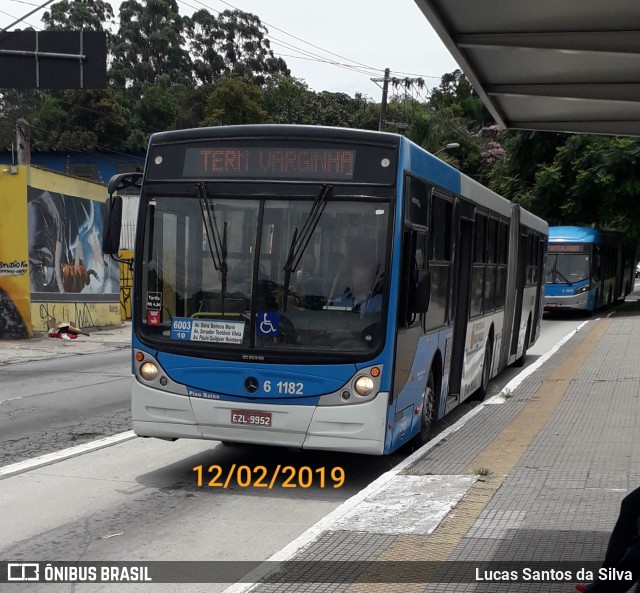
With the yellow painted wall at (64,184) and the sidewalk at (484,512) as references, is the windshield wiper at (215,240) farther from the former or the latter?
the yellow painted wall at (64,184)

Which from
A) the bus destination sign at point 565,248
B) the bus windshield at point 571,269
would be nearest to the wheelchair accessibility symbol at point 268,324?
the bus windshield at point 571,269

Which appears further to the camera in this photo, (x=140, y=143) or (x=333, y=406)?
(x=140, y=143)

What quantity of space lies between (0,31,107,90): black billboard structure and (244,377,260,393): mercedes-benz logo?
1309 cm

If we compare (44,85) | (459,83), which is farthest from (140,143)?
(44,85)

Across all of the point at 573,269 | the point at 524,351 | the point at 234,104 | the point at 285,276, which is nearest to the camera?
the point at 285,276

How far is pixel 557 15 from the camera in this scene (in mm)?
5566

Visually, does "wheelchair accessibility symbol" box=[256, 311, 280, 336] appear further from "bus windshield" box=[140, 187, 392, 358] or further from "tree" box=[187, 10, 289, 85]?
"tree" box=[187, 10, 289, 85]

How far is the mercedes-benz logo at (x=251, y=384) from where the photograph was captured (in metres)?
8.44

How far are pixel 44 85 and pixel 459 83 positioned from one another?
2871 inches

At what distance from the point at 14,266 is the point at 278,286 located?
18463 millimetres

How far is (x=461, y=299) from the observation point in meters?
11.7

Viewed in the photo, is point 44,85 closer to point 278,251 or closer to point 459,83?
point 278,251

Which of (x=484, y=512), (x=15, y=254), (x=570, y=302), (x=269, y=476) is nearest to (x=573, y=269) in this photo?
(x=570, y=302)

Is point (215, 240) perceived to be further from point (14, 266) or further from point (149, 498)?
point (14, 266)
